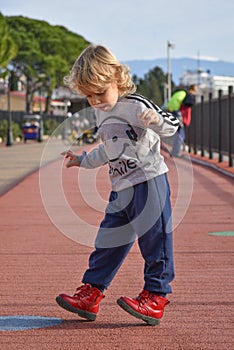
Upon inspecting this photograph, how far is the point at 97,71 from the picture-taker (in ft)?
17.4

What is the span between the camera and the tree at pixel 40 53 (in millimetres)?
110750

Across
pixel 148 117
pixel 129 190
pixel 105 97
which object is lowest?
pixel 129 190

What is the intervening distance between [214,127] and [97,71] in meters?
21.2

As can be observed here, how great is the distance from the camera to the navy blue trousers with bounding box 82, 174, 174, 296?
18.2ft

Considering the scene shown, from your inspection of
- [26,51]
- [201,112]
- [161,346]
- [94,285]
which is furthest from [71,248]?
[26,51]

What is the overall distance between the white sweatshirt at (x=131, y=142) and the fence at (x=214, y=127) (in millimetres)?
16408

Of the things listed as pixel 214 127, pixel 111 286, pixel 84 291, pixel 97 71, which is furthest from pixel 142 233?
pixel 214 127

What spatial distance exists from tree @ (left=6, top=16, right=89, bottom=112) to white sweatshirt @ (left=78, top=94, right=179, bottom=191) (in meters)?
90.2

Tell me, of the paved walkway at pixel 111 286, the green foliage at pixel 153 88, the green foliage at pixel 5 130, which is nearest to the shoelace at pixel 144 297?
the paved walkway at pixel 111 286

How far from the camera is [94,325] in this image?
562 cm

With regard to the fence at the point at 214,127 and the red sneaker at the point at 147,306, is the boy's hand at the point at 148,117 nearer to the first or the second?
the red sneaker at the point at 147,306

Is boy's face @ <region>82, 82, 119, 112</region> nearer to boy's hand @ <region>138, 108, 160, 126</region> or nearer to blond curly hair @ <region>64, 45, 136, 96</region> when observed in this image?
blond curly hair @ <region>64, 45, 136, 96</region>

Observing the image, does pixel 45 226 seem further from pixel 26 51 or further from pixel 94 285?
pixel 26 51

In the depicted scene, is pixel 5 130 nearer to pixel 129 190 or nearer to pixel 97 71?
pixel 129 190
